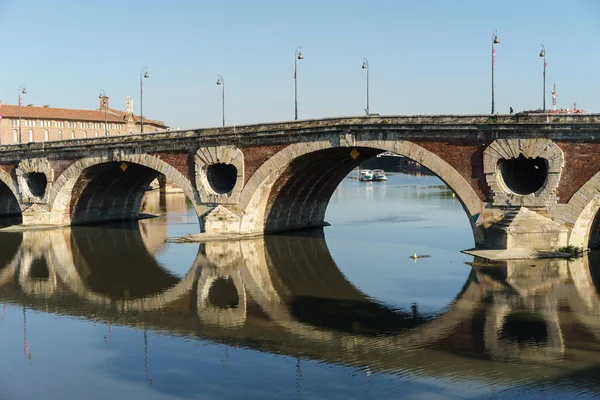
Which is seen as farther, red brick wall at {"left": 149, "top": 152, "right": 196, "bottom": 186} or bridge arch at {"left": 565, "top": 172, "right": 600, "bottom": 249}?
red brick wall at {"left": 149, "top": 152, "right": 196, "bottom": 186}

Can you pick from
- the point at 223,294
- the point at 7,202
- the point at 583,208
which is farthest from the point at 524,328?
the point at 7,202

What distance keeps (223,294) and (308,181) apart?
17.9 metres

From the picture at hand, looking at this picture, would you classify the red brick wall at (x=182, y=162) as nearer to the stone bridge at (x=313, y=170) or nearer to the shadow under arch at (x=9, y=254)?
the stone bridge at (x=313, y=170)

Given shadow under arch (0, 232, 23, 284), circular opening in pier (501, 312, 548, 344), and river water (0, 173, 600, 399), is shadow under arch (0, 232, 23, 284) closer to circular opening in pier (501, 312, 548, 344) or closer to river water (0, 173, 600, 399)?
river water (0, 173, 600, 399)

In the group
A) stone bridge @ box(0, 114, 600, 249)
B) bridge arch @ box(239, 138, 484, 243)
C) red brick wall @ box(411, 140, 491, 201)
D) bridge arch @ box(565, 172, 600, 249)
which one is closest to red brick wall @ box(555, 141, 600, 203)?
stone bridge @ box(0, 114, 600, 249)

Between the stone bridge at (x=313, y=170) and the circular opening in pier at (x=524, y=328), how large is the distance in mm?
9612

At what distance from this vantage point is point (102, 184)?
58.2m

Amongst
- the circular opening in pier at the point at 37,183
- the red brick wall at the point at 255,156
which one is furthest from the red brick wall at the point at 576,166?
the circular opening in pier at the point at 37,183

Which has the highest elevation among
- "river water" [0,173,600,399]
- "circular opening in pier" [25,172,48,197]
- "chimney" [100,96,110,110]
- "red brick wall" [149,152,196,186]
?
"chimney" [100,96,110,110]

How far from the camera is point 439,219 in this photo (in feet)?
195

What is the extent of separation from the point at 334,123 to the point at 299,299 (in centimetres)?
1426

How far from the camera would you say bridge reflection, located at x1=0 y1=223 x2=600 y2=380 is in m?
21.8

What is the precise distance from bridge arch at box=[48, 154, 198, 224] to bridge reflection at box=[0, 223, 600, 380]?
8.36m

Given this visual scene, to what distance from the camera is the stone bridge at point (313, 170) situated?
34812 millimetres
